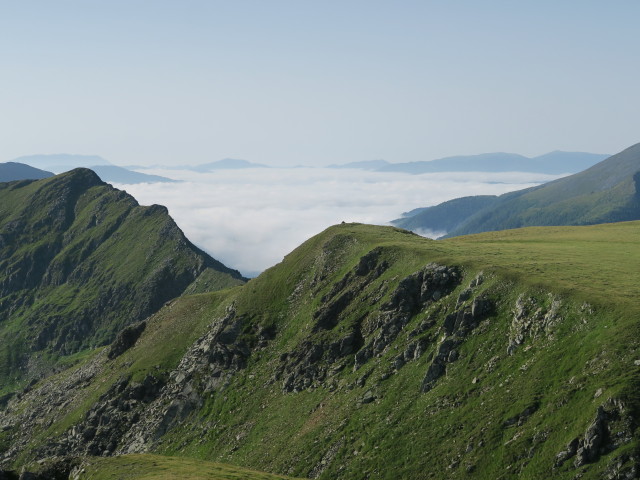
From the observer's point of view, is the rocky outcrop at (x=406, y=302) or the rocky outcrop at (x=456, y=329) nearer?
the rocky outcrop at (x=456, y=329)

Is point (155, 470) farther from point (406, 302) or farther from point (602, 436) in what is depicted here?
point (602, 436)

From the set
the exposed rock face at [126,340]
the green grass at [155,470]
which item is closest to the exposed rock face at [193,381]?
the exposed rock face at [126,340]

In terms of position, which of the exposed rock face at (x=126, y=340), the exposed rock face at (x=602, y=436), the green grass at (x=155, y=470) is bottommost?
the exposed rock face at (x=126, y=340)

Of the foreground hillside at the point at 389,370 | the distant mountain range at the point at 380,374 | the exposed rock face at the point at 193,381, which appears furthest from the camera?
the exposed rock face at the point at 193,381

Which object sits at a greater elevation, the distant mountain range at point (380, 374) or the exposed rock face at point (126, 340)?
the distant mountain range at point (380, 374)

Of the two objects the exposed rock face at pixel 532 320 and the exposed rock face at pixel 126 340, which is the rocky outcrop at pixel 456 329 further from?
the exposed rock face at pixel 126 340

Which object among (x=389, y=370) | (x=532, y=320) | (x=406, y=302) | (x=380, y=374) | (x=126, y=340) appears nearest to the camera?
(x=532, y=320)

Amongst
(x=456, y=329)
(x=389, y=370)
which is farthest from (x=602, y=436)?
(x=389, y=370)

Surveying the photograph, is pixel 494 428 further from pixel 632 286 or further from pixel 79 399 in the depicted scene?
pixel 79 399

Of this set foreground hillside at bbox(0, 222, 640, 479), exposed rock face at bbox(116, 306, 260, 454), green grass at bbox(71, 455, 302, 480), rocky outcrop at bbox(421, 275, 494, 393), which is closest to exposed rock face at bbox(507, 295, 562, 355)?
foreground hillside at bbox(0, 222, 640, 479)

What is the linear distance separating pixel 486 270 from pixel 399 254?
23.4 m

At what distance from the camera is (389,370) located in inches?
3536

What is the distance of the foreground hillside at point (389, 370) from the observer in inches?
2552

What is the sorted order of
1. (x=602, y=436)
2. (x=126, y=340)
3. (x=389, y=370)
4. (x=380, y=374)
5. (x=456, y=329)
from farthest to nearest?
1. (x=126, y=340)
2. (x=380, y=374)
3. (x=389, y=370)
4. (x=456, y=329)
5. (x=602, y=436)
